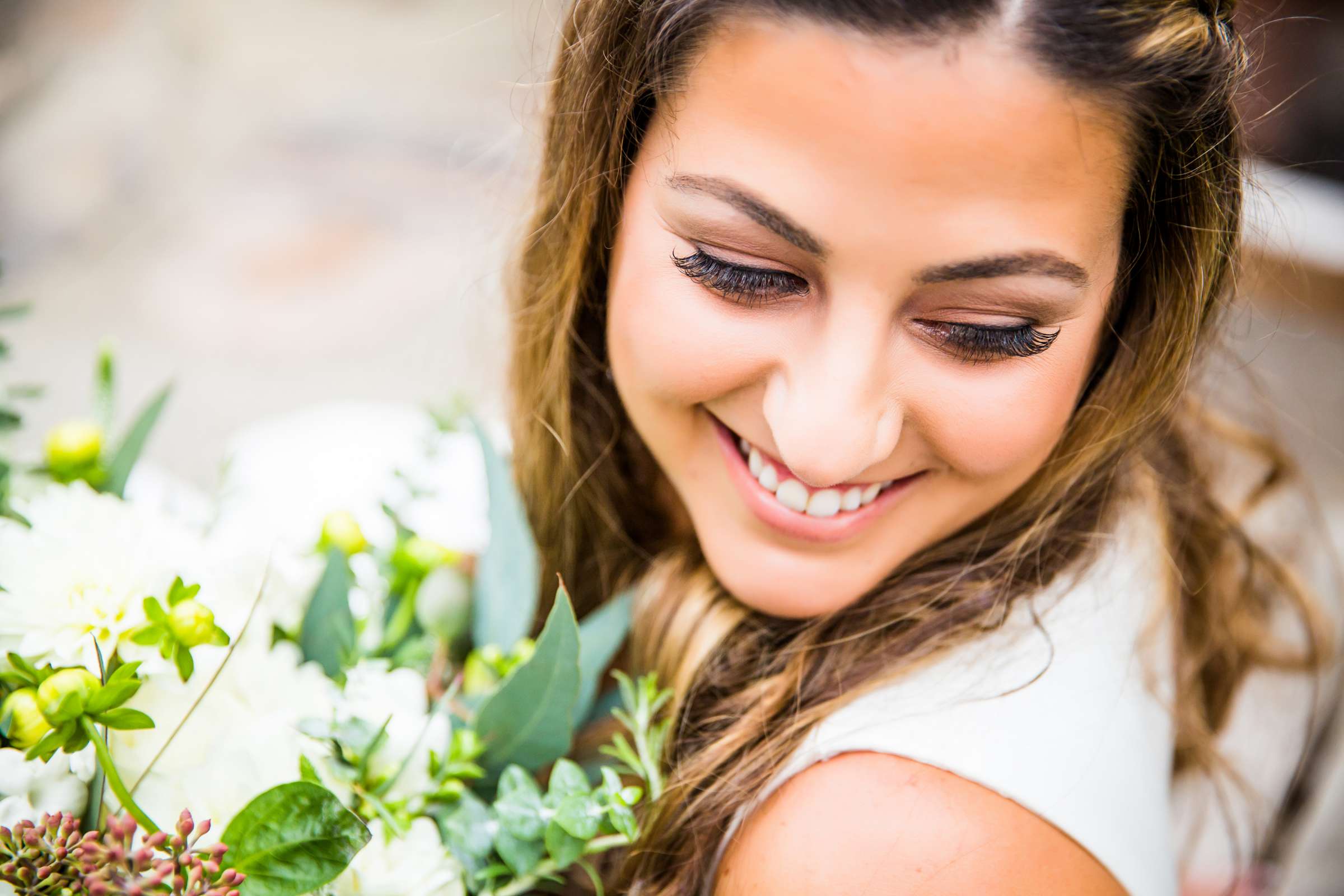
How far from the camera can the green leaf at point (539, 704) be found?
2.63 ft

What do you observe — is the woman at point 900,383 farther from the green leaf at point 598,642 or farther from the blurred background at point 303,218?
the blurred background at point 303,218

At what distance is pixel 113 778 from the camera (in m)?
0.63

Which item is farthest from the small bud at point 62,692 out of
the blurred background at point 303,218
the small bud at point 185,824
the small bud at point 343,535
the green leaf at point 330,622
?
the blurred background at point 303,218

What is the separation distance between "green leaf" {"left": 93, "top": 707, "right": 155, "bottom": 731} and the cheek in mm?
591

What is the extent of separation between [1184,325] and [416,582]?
784 mm

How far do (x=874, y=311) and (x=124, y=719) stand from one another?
1.92ft

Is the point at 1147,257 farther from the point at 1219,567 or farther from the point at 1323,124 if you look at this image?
the point at 1323,124

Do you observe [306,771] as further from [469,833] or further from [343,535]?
[343,535]

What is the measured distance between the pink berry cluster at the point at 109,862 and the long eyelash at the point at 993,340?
605mm

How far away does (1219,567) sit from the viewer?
1345mm

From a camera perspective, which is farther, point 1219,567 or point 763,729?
point 1219,567

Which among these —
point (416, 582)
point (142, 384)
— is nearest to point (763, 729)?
point (416, 582)

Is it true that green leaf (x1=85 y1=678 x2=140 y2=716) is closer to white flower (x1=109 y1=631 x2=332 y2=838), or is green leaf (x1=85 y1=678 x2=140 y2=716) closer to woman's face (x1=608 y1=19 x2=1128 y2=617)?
white flower (x1=109 y1=631 x2=332 y2=838)

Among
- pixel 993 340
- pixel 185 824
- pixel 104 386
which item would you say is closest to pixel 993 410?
pixel 993 340
